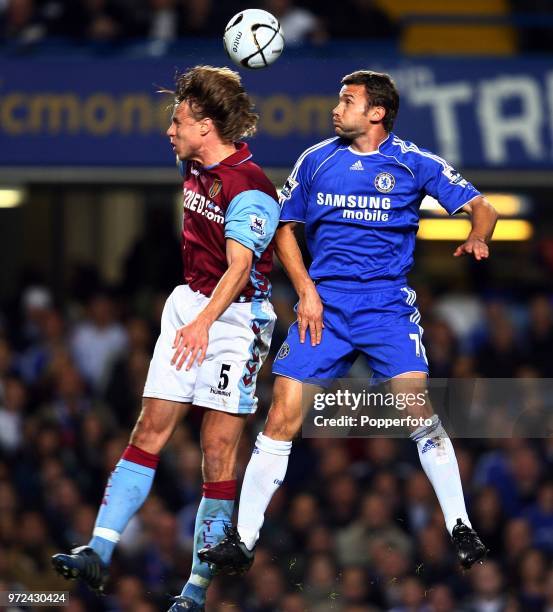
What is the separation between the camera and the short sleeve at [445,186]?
832 centimetres

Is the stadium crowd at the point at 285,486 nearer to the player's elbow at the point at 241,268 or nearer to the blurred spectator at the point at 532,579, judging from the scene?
the blurred spectator at the point at 532,579

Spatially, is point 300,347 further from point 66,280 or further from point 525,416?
point 66,280

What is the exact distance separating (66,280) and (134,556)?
17.8 ft

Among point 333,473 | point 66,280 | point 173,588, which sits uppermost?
point 66,280

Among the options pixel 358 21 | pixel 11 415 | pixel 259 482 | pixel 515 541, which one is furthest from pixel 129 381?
pixel 259 482

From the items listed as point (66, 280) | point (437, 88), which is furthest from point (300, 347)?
point (66, 280)

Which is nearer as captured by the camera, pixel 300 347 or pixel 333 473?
pixel 300 347

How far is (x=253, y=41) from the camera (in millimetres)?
8617

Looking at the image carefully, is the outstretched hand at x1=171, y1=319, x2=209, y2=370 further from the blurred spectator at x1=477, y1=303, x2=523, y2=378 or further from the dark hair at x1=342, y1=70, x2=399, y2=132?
the blurred spectator at x1=477, y1=303, x2=523, y2=378

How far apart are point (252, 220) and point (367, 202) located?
0.62 metres

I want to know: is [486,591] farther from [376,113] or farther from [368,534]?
[376,113]

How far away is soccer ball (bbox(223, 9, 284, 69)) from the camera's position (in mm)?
8625

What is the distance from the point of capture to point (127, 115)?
1470cm

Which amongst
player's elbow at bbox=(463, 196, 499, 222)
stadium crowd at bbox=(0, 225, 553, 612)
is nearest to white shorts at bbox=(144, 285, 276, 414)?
player's elbow at bbox=(463, 196, 499, 222)
